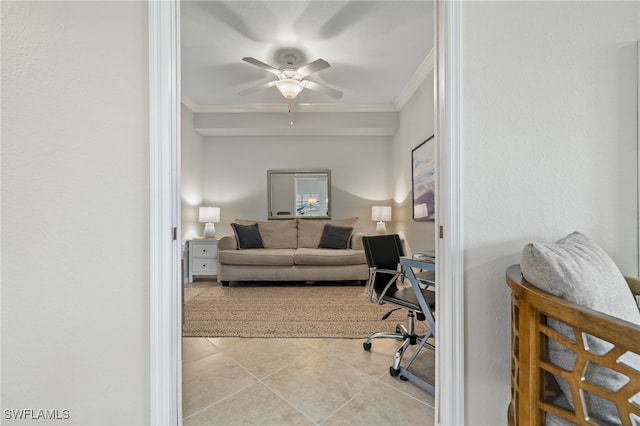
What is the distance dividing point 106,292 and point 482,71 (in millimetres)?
1728

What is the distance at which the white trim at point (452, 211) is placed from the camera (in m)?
1.04

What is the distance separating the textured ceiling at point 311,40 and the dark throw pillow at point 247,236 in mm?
1996

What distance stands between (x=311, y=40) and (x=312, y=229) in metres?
2.69

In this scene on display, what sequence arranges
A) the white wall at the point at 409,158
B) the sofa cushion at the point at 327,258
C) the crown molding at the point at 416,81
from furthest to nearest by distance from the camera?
the sofa cushion at the point at 327,258
the white wall at the point at 409,158
the crown molding at the point at 416,81

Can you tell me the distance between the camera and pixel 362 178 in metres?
4.77

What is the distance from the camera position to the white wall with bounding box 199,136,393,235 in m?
4.72

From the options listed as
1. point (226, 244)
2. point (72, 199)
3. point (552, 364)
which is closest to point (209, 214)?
point (226, 244)

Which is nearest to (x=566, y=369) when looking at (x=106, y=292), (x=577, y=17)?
(x=577, y=17)

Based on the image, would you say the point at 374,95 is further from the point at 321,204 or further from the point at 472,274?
the point at 472,274

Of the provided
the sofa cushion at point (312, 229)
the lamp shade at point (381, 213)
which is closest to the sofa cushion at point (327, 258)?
the sofa cushion at point (312, 229)

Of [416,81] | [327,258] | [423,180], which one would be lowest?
[327,258]

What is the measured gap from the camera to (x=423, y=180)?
3.27 m

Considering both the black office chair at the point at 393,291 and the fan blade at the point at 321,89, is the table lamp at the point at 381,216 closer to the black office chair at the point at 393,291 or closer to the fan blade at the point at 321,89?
the fan blade at the point at 321,89

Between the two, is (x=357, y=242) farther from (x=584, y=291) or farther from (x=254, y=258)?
(x=584, y=291)
